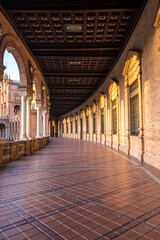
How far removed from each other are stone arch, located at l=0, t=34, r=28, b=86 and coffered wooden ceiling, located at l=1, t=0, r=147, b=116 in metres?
0.97

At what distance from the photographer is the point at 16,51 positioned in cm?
995

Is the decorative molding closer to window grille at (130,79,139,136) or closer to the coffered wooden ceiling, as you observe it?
the coffered wooden ceiling

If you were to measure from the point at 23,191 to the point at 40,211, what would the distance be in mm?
1169

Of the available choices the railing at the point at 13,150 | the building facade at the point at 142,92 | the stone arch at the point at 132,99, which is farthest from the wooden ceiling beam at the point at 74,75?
the railing at the point at 13,150

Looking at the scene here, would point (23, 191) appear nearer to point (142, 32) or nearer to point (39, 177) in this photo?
point (39, 177)

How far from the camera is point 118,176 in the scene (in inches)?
217

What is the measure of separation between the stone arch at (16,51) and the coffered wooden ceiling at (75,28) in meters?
0.97

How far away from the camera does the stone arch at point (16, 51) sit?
25.9ft

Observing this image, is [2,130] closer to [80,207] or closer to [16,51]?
[16,51]

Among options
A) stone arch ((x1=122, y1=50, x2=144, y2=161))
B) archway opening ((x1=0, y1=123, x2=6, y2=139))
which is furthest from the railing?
archway opening ((x1=0, y1=123, x2=6, y2=139))

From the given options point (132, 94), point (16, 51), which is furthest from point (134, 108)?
point (16, 51)

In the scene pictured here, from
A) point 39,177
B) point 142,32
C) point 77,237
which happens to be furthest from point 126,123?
point 77,237

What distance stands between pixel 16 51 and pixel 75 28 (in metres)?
3.30

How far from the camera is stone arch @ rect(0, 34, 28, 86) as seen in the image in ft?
25.9
